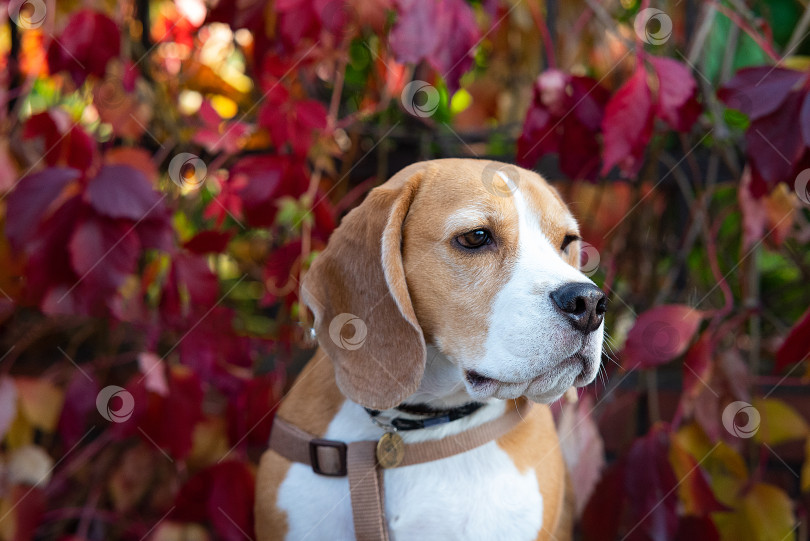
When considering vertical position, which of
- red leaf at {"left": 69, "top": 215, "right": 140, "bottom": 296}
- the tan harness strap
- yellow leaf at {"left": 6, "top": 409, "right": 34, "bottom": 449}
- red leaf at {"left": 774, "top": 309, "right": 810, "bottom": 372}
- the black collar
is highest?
red leaf at {"left": 774, "top": 309, "right": 810, "bottom": 372}

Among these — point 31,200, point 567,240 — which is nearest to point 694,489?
point 567,240

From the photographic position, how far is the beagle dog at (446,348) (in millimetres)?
1595

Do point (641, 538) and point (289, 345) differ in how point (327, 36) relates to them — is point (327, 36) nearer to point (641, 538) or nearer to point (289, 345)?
point (289, 345)

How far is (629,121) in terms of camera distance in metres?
1.92

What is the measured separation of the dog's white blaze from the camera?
5.04 ft

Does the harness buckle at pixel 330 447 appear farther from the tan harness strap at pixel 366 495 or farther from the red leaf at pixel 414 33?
the red leaf at pixel 414 33

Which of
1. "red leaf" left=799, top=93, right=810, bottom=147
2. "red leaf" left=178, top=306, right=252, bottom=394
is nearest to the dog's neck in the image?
"red leaf" left=178, top=306, right=252, bottom=394

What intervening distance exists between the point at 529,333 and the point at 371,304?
1.35 ft

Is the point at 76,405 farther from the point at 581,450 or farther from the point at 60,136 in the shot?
the point at 581,450

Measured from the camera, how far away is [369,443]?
1797 mm

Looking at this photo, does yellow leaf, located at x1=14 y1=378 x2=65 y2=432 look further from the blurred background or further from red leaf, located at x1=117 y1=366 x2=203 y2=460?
red leaf, located at x1=117 y1=366 x2=203 y2=460

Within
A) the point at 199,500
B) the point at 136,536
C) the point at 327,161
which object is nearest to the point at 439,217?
the point at 327,161

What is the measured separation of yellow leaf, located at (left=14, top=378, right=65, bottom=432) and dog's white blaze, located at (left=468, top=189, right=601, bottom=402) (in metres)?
1.54

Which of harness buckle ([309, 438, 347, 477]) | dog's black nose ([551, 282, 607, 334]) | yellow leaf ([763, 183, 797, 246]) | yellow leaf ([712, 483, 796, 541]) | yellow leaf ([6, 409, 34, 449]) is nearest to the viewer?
dog's black nose ([551, 282, 607, 334])
